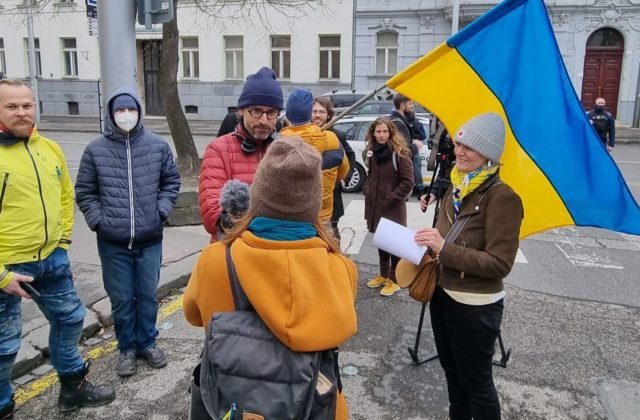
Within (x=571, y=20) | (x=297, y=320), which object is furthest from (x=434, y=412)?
(x=571, y=20)

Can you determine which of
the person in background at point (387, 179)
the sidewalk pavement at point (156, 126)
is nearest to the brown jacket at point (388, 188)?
the person in background at point (387, 179)

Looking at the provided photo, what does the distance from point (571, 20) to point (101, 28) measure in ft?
69.3

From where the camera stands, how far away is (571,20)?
70.9 feet

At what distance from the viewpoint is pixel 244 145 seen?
10.1 ft

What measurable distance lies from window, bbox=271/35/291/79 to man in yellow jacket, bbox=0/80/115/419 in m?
22.7

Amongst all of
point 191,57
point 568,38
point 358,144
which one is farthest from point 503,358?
point 191,57

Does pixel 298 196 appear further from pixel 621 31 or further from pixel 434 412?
pixel 621 31

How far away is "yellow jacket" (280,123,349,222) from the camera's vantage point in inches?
146

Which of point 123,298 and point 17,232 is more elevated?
point 17,232

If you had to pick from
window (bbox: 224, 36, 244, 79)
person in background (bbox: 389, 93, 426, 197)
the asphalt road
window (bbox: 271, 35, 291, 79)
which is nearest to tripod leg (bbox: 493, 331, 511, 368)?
the asphalt road

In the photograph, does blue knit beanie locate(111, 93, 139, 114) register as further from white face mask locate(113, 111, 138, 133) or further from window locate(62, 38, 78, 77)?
window locate(62, 38, 78, 77)

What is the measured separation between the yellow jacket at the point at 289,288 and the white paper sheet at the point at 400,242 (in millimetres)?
1038

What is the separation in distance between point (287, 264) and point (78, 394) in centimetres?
227

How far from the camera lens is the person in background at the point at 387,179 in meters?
5.30
